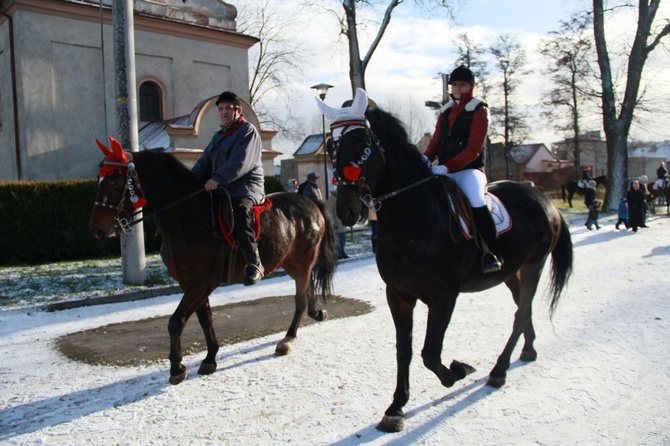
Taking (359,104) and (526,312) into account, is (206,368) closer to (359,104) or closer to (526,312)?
(359,104)

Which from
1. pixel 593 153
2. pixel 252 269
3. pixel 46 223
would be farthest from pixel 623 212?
pixel 593 153

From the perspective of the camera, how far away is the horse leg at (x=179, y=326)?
5141mm

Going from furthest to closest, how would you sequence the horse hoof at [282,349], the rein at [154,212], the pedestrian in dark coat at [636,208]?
the pedestrian in dark coat at [636,208] → the horse hoof at [282,349] → the rein at [154,212]

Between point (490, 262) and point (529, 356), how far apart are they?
1.58 metres

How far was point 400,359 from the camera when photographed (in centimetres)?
439

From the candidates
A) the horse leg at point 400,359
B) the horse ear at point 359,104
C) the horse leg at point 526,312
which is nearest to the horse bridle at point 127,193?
the horse ear at point 359,104

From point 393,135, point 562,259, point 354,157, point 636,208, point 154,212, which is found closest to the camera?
point 354,157

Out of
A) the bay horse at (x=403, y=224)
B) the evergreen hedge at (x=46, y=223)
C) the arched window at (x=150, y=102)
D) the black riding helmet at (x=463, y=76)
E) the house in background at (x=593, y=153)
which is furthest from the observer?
the house in background at (x=593, y=153)

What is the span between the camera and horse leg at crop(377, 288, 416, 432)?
408 cm

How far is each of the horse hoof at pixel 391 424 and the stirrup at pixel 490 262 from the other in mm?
1481

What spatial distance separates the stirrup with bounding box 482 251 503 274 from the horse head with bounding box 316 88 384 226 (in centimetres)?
124

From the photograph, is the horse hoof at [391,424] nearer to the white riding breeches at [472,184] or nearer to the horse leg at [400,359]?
the horse leg at [400,359]

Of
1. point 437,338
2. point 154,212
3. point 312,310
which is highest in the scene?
point 154,212

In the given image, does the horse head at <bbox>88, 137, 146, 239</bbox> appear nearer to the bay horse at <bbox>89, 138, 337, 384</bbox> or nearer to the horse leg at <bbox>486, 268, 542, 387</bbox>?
the bay horse at <bbox>89, 138, 337, 384</bbox>
